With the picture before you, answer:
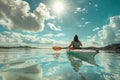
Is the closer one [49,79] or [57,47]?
[49,79]

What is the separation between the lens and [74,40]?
18.0m

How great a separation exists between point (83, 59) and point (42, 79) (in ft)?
24.5

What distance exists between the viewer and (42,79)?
5824 millimetres

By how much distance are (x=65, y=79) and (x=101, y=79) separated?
1596 millimetres

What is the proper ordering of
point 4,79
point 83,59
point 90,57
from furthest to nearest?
point 83,59
point 90,57
point 4,79

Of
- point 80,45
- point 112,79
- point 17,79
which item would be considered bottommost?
point 112,79

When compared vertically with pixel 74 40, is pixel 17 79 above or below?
below

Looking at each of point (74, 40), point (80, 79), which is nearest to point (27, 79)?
point (80, 79)

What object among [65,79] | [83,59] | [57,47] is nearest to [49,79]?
[65,79]

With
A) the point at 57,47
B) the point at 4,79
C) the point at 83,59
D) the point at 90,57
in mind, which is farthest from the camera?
the point at 57,47

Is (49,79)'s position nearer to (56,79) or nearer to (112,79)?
(56,79)

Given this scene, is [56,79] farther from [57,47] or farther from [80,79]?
[57,47]

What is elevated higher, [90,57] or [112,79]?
[90,57]

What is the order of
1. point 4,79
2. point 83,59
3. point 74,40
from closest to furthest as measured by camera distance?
point 4,79, point 83,59, point 74,40
